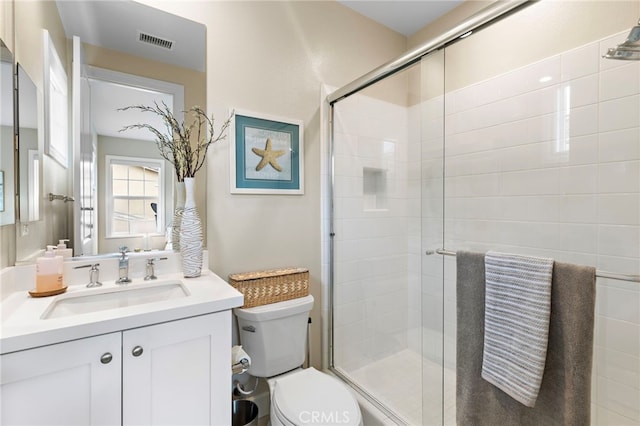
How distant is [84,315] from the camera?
36.2 inches

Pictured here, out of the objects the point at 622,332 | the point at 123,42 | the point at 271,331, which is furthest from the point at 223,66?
the point at 622,332

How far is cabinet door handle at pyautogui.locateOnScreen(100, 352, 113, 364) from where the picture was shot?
35.3 inches

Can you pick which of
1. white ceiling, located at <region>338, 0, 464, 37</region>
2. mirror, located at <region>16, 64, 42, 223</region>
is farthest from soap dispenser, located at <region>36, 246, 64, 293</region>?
white ceiling, located at <region>338, 0, 464, 37</region>

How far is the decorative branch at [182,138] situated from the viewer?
1455mm

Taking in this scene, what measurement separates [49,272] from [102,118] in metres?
0.66

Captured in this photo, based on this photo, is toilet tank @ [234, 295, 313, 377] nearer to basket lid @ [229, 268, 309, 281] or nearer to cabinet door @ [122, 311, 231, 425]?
basket lid @ [229, 268, 309, 281]

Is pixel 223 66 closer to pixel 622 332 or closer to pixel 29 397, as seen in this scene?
pixel 29 397

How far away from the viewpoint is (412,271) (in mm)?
2006

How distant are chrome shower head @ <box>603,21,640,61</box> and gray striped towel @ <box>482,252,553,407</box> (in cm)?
89

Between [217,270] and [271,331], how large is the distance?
1.36 ft

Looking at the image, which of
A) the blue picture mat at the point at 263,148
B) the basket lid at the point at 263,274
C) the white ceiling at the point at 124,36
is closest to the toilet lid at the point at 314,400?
the basket lid at the point at 263,274

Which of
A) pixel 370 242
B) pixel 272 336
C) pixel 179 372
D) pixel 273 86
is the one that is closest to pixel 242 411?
pixel 272 336

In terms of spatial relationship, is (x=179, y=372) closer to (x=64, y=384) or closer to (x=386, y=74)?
(x=64, y=384)

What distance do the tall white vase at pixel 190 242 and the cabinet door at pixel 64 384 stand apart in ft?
1.61
